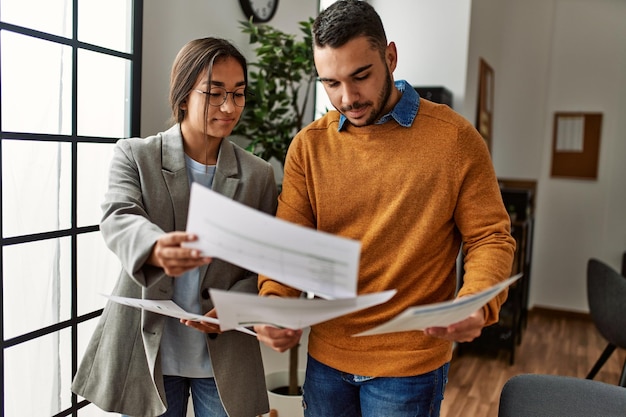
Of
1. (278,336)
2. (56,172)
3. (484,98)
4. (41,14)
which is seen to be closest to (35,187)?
(56,172)

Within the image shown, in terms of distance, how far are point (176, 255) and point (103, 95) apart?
42.3 inches

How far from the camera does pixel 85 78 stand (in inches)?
69.7

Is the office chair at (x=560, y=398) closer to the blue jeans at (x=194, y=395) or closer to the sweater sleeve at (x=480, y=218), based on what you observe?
the sweater sleeve at (x=480, y=218)

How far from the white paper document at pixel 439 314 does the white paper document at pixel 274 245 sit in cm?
9

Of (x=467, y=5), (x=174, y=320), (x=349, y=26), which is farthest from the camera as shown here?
(x=467, y=5)

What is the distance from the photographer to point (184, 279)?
4.35 ft

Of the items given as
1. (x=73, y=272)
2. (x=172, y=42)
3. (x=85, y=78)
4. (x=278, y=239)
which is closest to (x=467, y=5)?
(x=172, y=42)

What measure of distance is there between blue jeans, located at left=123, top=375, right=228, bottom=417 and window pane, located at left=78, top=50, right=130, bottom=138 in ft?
2.75

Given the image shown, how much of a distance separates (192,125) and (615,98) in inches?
190

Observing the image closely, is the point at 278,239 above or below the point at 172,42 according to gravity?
below

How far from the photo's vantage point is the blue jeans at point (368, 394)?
1.23m

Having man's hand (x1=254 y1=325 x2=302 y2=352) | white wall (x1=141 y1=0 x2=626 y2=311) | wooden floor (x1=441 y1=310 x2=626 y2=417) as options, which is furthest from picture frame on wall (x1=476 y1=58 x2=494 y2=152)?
man's hand (x1=254 y1=325 x2=302 y2=352)

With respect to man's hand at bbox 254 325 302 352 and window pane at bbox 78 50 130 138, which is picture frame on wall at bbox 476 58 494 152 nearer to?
window pane at bbox 78 50 130 138

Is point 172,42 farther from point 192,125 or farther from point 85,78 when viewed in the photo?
point 192,125
